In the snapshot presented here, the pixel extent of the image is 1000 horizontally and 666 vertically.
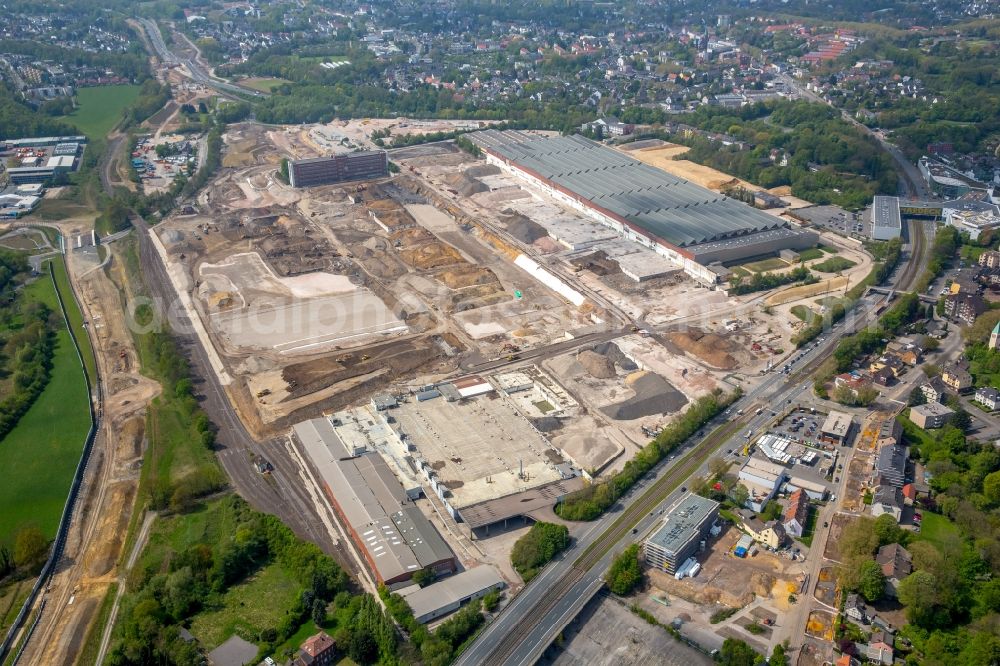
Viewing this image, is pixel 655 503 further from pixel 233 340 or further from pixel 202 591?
pixel 233 340

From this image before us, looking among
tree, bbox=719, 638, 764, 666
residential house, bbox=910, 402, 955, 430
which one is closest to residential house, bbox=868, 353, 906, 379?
residential house, bbox=910, 402, 955, 430

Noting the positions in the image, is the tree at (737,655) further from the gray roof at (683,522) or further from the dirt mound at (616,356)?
the dirt mound at (616,356)

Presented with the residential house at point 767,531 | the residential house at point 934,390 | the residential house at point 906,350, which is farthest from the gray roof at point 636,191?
the residential house at point 767,531

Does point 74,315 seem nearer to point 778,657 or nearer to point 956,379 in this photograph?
point 778,657

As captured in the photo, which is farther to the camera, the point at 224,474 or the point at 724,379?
the point at 724,379

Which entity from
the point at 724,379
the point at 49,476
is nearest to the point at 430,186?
the point at 724,379

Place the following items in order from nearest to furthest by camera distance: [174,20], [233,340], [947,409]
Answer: [947,409] < [233,340] < [174,20]
